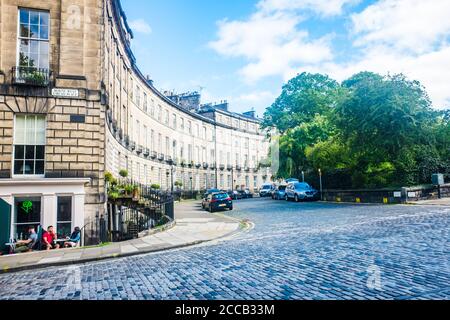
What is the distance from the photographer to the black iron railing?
14.1m

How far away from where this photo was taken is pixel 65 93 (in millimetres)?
14547

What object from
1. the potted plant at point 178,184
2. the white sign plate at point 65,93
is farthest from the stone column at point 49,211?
the potted plant at point 178,184

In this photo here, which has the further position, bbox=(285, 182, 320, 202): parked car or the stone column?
bbox=(285, 182, 320, 202): parked car

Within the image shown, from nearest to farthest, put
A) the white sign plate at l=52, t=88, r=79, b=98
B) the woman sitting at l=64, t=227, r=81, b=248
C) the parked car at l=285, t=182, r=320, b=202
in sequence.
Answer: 1. the woman sitting at l=64, t=227, r=81, b=248
2. the white sign plate at l=52, t=88, r=79, b=98
3. the parked car at l=285, t=182, r=320, b=202

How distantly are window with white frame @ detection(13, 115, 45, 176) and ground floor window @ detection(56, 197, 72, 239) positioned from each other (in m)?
1.53

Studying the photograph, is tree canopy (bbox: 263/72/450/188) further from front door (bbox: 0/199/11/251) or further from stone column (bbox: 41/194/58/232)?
front door (bbox: 0/199/11/251)

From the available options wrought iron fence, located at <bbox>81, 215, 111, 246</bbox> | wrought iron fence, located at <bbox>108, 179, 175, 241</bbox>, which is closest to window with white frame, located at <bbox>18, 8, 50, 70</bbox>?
wrought iron fence, located at <bbox>81, 215, 111, 246</bbox>

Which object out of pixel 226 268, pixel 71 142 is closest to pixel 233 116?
pixel 71 142

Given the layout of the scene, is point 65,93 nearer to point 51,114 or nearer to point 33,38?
point 51,114

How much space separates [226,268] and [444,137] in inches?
969

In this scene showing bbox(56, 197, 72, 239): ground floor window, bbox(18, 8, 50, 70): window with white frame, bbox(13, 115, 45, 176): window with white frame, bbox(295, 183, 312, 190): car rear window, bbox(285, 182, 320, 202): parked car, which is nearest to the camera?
bbox(56, 197, 72, 239): ground floor window

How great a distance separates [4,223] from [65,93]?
224 inches

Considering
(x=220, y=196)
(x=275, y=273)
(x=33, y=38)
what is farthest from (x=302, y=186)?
(x=275, y=273)

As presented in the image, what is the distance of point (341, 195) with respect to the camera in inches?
1118
